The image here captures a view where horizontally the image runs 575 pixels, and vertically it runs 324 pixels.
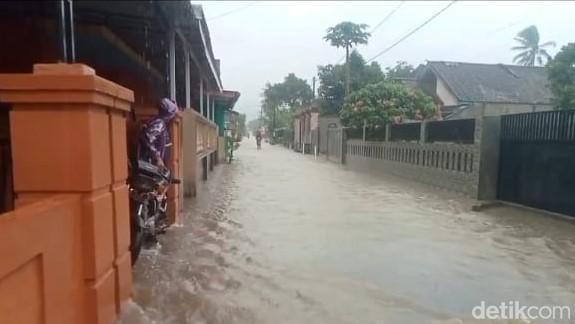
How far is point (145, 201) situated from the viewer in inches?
177

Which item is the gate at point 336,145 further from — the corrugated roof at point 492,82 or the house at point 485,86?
the corrugated roof at point 492,82

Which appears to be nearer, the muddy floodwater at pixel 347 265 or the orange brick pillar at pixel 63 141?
the orange brick pillar at pixel 63 141

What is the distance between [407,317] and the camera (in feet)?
11.3

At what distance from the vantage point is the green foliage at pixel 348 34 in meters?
33.7

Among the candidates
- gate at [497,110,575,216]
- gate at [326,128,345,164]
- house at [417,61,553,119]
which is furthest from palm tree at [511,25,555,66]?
gate at [497,110,575,216]

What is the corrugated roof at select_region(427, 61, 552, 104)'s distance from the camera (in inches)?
1001

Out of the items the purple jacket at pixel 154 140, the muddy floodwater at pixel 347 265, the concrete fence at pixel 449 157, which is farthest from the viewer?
the concrete fence at pixel 449 157

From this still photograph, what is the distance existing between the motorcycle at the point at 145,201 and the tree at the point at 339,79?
27.5 metres

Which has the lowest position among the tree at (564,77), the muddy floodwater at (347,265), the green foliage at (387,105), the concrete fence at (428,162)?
the muddy floodwater at (347,265)

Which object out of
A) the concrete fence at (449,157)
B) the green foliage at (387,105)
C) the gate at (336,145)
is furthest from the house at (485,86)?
the concrete fence at (449,157)

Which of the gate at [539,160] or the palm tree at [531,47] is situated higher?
the palm tree at [531,47]

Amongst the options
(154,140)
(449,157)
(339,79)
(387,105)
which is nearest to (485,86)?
(339,79)

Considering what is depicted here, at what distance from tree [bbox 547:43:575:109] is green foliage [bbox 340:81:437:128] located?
436 cm

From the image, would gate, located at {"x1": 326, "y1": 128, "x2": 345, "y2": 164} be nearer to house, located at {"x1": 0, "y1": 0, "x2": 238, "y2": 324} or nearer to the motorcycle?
the motorcycle
